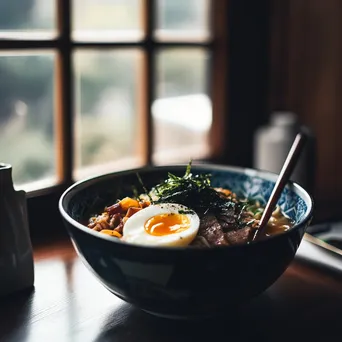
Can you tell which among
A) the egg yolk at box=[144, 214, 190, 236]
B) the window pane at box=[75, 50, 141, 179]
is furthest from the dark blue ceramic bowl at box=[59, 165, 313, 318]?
the window pane at box=[75, 50, 141, 179]

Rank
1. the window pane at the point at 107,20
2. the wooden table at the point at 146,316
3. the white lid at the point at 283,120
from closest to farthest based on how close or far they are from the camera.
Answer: the wooden table at the point at 146,316 < the window pane at the point at 107,20 < the white lid at the point at 283,120

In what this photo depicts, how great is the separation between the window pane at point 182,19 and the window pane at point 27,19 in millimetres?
327

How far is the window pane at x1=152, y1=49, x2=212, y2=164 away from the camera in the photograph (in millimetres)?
1702

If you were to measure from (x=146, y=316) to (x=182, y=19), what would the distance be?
3.25ft

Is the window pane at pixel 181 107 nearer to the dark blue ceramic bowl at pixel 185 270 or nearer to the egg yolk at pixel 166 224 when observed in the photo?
the egg yolk at pixel 166 224

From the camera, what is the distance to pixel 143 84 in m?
1.62

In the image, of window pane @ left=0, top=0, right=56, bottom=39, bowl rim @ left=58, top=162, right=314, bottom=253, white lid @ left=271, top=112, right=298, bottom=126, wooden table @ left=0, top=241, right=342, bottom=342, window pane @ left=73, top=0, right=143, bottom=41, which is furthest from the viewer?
white lid @ left=271, top=112, right=298, bottom=126

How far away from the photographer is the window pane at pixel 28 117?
1.37m

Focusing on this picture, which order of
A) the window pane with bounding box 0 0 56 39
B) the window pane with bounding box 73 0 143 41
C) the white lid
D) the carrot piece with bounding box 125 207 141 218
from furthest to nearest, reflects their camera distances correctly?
the white lid, the window pane with bounding box 73 0 143 41, the window pane with bounding box 0 0 56 39, the carrot piece with bounding box 125 207 141 218

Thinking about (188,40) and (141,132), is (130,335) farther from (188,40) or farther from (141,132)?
(188,40)

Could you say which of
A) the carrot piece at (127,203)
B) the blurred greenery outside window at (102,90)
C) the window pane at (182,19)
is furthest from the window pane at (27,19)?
the carrot piece at (127,203)

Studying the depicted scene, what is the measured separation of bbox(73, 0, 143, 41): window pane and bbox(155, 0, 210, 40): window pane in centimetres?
7

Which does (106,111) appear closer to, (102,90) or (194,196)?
(102,90)

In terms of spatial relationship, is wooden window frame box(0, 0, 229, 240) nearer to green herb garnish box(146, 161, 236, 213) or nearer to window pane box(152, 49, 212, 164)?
window pane box(152, 49, 212, 164)
